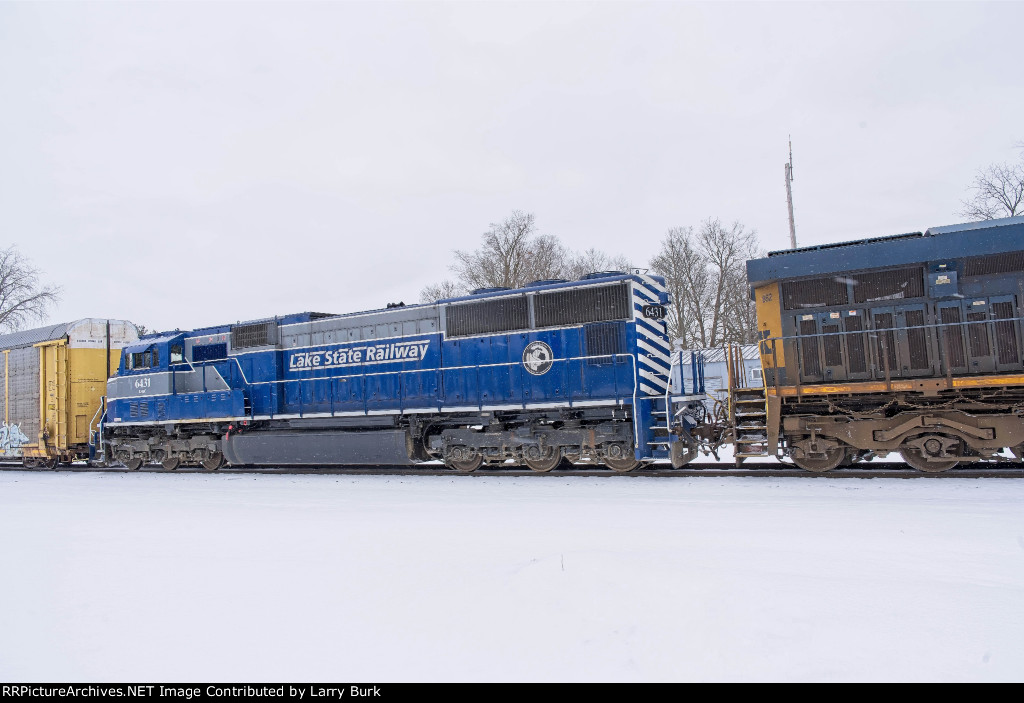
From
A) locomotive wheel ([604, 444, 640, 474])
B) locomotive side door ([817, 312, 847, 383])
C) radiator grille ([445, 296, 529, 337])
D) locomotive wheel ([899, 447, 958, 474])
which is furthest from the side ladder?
radiator grille ([445, 296, 529, 337])

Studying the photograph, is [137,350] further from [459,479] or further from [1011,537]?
[1011,537]

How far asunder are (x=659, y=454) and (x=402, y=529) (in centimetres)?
534

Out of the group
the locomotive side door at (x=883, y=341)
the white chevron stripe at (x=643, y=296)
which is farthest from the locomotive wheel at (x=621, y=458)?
the locomotive side door at (x=883, y=341)

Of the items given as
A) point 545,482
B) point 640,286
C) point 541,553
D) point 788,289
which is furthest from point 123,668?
point 788,289

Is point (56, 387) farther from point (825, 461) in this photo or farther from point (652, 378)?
point (825, 461)

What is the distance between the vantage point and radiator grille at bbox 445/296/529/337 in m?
12.6

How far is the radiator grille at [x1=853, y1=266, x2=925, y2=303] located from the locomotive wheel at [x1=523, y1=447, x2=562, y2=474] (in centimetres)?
568

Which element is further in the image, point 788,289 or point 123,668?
point 788,289

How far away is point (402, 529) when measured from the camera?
6.83m

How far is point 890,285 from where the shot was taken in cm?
1041

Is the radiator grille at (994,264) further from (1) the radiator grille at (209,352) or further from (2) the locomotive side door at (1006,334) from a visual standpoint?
(1) the radiator grille at (209,352)

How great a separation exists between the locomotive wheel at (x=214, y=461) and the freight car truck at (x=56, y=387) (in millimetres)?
4654

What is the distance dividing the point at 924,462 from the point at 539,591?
7.94m

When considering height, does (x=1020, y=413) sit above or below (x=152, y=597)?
above
